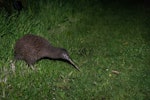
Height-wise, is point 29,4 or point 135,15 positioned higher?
point 29,4

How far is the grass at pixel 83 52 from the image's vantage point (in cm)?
662

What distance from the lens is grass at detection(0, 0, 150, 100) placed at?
21.7 ft

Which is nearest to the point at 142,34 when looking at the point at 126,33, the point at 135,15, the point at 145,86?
the point at 126,33

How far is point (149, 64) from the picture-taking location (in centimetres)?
781

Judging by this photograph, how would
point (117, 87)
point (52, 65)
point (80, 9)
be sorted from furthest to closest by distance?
1. point (80, 9)
2. point (52, 65)
3. point (117, 87)

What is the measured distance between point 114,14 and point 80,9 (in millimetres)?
1002

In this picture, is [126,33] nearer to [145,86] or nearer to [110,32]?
[110,32]

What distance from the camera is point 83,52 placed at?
319 inches

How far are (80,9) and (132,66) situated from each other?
10.4 ft

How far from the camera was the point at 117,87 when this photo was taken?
22.6 ft

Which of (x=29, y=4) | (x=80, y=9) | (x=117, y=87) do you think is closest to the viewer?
(x=117, y=87)

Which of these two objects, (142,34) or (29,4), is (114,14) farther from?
(29,4)

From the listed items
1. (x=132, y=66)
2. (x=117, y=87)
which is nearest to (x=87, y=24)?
(x=132, y=66)

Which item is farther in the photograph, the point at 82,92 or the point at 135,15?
the point at 135,15
